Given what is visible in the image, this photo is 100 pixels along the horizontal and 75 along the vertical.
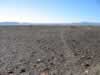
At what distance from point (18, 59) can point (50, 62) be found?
65.5 inches

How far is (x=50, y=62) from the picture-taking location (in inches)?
356

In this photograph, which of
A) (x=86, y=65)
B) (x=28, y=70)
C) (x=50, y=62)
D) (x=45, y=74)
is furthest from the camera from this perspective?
(x=50, y=62)

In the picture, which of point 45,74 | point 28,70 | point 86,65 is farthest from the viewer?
point 86,65

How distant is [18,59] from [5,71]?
224 cm

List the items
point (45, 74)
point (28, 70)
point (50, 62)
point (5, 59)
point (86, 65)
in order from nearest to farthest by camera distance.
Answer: point (45, 74), point (28, 70), point (86, 65), point (50, 62), point (5, 59)

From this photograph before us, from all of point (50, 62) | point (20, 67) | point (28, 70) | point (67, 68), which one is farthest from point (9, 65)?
point (67, 68)

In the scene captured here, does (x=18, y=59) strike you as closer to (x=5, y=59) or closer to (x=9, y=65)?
(x=5, y=59)

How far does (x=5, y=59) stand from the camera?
9.66 meters

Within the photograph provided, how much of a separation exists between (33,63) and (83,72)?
2.48 meters

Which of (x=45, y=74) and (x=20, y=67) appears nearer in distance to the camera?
(x=45, y=74)

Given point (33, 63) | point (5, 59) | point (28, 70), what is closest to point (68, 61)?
point (33, 63)

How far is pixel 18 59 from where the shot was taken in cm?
970

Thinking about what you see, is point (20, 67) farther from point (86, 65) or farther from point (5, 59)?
point (86, 65)

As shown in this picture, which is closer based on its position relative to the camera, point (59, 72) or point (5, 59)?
point (59, 72)
